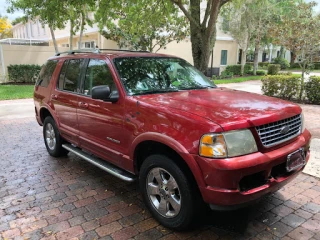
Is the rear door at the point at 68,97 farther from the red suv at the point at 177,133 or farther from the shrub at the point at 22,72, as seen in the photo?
the shrub at the point at 22,72

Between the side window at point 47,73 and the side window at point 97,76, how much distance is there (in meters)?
A: 1.32

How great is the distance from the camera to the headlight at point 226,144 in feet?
8.24

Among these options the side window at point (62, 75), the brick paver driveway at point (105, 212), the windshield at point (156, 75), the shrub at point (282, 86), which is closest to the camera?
the brick paver driveway at point (105, 212)

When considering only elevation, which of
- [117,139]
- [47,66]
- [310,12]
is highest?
[310,12]

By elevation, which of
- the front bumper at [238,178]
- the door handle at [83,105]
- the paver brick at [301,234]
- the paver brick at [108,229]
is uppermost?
the door handle at [83,105]

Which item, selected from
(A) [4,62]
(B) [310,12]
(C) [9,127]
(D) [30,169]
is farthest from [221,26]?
(D) [30,169]

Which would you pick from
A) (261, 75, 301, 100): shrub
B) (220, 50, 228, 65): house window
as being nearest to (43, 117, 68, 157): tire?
(261, 75, 301, 100): shrub

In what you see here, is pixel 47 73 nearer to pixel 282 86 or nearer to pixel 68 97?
pixel 68 97

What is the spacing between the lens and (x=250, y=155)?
255 cm

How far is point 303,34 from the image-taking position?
10852 mm

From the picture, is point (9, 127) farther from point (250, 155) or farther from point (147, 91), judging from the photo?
point (250, 155)

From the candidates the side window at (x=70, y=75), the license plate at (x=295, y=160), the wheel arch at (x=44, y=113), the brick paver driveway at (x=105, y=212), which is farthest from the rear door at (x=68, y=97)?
the license plate at (x=295, y=160)

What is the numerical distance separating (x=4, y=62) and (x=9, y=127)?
430 inches

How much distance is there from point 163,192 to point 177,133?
2.46ft
